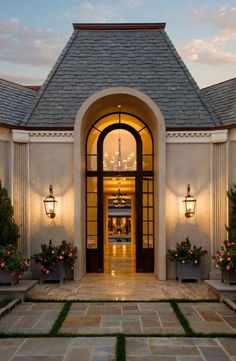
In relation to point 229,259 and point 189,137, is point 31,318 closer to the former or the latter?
point 229,259

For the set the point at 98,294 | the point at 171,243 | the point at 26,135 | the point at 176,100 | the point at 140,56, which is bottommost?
the point at 98,294

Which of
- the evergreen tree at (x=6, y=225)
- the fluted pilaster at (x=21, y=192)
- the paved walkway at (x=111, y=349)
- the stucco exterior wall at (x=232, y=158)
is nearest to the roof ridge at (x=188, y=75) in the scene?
the stucco exterior wall at (x=232, y=158)

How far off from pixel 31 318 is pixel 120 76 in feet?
25.8

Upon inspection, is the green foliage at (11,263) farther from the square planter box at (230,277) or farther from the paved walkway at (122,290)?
the square planter box at (230,277)

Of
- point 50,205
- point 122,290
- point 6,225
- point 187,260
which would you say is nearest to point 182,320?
point 122,290

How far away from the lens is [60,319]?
23.6 ft

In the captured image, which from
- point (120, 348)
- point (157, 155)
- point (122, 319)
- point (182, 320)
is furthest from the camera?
point (157, 155)

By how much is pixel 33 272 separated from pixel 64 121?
14.7 feet

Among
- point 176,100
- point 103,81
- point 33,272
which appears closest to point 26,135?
point 103,81

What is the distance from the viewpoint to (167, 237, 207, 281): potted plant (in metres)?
10.5

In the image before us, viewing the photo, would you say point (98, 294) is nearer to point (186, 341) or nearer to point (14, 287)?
point (14, 287)

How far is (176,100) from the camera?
1183cm

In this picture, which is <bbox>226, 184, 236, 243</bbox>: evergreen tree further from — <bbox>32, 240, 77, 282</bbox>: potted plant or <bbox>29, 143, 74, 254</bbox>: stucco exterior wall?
<bbox>29, 143, 74, 254</bbox>: stucco exterior wall

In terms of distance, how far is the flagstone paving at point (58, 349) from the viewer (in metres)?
5.46
